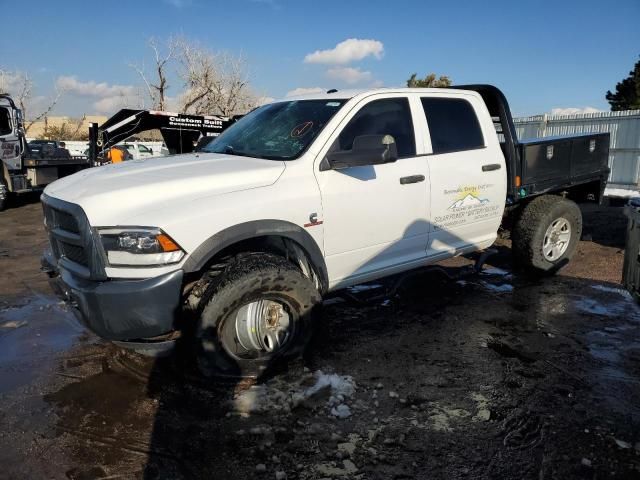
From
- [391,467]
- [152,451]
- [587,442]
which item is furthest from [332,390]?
[587,442]

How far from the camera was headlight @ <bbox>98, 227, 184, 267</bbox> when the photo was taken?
2.85m

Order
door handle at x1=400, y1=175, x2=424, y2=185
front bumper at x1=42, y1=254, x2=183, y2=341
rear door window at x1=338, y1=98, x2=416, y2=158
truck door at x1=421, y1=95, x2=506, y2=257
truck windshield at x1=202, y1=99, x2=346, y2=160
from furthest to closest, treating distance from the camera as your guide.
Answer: truck door at x1=421, y1=95, x2=506, y2=257 < door handle at x1=400, y1=175, x2=424, y2=185 < rear door window at x1=338, y1=98, x2=416, y2=158 < truck windshield at x1=202, y1=99, x2=346, y2=160 < front bumper at x1=42, y1=254, x2=183, y2=341

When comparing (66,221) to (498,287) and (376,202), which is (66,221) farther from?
(498,287)

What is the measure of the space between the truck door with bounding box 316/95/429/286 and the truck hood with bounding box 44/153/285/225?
21.1 inches

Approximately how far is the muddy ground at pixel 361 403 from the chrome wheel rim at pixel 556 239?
1.06m

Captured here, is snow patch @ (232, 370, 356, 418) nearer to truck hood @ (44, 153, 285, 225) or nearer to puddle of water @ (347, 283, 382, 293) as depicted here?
truck hood @ (44, 153, 285, 225)

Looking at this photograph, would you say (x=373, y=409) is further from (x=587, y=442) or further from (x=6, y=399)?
(x=6, y=399)

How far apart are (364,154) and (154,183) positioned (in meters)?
1.44

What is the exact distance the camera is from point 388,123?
4.08m

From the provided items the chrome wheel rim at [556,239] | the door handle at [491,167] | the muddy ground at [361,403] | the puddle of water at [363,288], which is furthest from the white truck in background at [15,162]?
the chrome wheel rim at [556,239]

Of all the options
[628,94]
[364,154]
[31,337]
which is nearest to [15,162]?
[31,337]

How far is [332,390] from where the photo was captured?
10.7 feet

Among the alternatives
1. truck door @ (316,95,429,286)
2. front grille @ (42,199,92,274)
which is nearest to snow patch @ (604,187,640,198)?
truck door @ (316,95,429,286)

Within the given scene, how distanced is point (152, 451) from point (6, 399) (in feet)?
4.11
